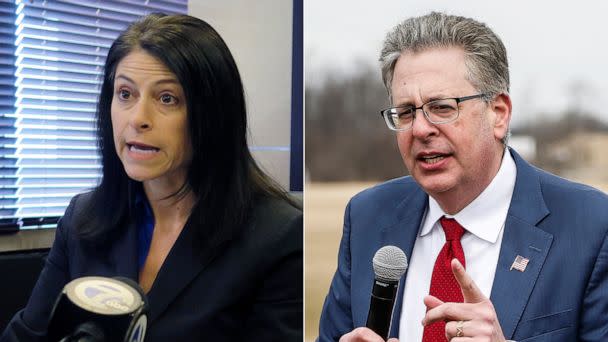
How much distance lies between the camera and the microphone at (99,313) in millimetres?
1076

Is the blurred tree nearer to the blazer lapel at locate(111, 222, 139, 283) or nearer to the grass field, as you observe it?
the grass field

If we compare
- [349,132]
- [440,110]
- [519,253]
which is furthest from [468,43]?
[519,253]

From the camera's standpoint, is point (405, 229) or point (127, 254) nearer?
point (127, 254)

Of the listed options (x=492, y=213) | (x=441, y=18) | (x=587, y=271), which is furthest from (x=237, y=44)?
(x=587, y=271)

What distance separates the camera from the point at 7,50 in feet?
5.22

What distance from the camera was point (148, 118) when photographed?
1679 mm

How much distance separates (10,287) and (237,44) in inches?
33.8

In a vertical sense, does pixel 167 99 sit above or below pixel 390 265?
above

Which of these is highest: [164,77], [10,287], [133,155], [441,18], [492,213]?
[441,18]

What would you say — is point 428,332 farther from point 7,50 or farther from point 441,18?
point 7,50

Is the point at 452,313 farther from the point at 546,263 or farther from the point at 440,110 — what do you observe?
the point at 440,110

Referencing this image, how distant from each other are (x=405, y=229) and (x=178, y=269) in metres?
0.64

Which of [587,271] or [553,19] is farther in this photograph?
[553,19]

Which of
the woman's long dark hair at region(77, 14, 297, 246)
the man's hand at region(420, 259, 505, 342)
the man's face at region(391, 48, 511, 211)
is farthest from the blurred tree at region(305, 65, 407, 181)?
the man's hand at region(420, 259, 505, 342)
